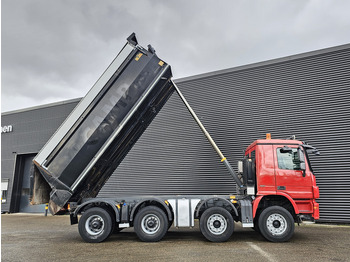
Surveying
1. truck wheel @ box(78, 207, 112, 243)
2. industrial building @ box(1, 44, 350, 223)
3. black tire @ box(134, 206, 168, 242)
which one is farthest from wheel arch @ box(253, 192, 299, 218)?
industrial building @ box(1, 44, 350, 223)

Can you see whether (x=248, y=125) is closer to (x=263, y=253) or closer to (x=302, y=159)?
(x=302, y=159)

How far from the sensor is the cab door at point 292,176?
273 inches

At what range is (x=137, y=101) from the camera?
290 inches

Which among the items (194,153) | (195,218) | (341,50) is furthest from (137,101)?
(341,50)

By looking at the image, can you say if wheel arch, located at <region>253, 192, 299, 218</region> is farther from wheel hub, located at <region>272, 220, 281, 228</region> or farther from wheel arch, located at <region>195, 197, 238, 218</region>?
wheel arch, located at <region>195, 197, 238, 218</region>

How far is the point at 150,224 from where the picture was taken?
23.3 feet

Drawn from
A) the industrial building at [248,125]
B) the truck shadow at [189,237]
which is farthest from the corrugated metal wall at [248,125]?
the truck shadow at [189,237]

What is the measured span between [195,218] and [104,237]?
2.50 m

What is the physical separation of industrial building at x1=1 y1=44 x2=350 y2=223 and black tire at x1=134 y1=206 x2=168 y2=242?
570 cm

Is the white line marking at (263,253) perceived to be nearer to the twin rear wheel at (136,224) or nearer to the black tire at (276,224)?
the black tire at (276,224)

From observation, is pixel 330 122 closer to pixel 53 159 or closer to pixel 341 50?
pixel 341 50

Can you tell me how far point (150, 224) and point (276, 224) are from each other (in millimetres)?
3272

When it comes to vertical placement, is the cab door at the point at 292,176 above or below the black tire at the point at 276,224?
above

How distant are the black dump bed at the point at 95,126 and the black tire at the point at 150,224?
1.86m
